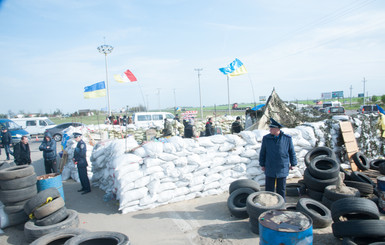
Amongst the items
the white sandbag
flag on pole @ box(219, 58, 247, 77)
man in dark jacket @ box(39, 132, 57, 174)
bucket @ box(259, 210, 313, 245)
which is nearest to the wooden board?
bucket @ box(259, 210, 313, 245)

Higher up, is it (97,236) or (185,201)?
(97,236)

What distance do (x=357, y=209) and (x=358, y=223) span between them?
29 centimetres

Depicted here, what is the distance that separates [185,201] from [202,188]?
20.5 inches

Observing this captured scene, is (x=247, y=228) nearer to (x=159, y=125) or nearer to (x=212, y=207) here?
(x=212, y=207)

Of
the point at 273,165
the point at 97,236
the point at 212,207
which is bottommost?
the point at 212,207

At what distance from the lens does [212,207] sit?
5.34 meters

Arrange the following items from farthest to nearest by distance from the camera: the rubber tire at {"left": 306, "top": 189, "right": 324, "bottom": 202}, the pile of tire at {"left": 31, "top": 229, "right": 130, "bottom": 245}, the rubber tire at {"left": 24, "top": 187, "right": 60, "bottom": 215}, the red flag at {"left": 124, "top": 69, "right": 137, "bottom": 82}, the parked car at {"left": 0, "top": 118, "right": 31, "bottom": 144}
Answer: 1. the parked car at {"left": 0, "top": 118, "right": 31, "bottom": 144}
2. the red flag at {"left": 124, "top": 69, "right": 137, "bottom": 82}
3. the rubber tire at {"left": 306, "top": 189, "right": 324, "bottom": 202}
4. the rubber tire at {"left": 24, "top": 187, "right": 60, "bottom": 215}
5. the pile of tire at {"left": 31, "top": 229, "right": 130, "bottom": 245}

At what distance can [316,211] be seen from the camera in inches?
180

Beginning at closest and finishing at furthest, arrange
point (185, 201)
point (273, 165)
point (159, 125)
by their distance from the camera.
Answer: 1. point (273, 165)
2. point (185, 201)
3. point (159, 125)

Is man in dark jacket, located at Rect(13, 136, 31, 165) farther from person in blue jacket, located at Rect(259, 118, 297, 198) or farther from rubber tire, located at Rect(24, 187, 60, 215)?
person in blue jacket, located at Rect(259, 118, 297, 198)

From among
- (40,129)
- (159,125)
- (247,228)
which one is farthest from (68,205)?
(40,129)

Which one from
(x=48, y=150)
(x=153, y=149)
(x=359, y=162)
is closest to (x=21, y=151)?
(x=48, y=150)

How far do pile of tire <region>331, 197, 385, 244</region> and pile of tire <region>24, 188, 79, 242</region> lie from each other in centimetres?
448

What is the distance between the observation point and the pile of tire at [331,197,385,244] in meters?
Answer: 3.26
